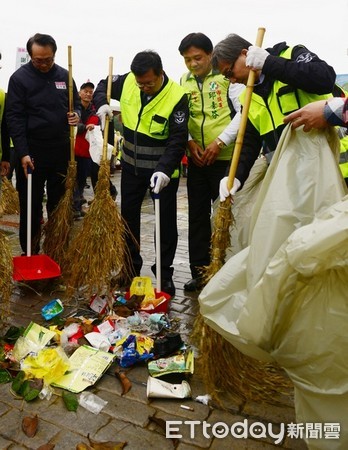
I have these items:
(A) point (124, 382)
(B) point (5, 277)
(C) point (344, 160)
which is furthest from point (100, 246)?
(C) point (344, 160)

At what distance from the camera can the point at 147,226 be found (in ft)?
20.3

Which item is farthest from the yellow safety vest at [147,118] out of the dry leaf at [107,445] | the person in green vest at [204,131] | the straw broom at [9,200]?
the straw broom at [9,200]

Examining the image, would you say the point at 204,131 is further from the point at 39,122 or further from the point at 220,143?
the point at 39,122

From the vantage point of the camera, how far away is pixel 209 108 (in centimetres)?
343

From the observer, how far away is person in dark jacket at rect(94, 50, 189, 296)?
124 inches

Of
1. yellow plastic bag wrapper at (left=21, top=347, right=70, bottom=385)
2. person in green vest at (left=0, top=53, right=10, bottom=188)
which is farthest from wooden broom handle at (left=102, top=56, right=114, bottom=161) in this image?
yellow plastic bag wrapper at (left=21, top=347, right=70, bottom=385)

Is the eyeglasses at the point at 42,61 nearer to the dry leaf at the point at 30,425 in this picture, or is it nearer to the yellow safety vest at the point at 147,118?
→ the yellow safety vest at the point at 147,118

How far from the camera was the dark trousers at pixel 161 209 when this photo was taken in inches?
137

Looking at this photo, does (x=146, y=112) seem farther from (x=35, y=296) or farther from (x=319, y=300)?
(x=319, y=300)

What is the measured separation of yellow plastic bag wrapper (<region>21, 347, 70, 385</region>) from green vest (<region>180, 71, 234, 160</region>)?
2.01 m

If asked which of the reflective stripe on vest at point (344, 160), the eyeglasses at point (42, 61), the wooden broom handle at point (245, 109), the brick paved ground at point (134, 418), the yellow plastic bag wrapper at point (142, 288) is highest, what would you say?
the eyeglasses at point (42, 61)

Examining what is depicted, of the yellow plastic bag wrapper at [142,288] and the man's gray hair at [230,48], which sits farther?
the yellow plastic bag wrapper at [142,288]

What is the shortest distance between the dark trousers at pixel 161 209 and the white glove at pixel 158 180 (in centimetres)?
28

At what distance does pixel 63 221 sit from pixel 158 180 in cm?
128
